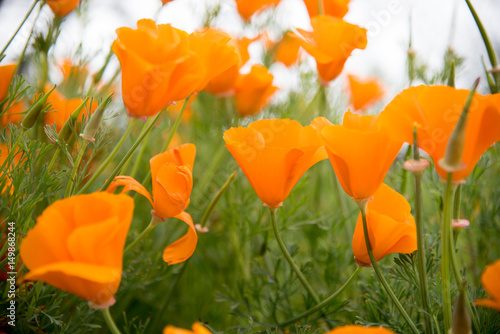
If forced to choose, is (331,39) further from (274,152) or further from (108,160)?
(108,160)

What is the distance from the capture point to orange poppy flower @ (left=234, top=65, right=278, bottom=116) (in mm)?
731

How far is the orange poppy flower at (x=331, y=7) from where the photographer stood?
0.67m

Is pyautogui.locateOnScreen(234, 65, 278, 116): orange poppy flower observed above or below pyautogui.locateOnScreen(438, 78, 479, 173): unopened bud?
below

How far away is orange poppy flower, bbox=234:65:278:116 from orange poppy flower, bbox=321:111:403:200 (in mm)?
324

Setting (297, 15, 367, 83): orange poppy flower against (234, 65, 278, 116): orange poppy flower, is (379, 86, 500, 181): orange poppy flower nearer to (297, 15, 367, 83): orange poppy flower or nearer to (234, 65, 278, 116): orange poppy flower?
(297, 15, 367, 83): orange poppy flower

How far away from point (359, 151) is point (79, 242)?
253 mm

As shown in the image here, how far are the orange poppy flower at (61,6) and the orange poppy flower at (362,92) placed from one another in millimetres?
724

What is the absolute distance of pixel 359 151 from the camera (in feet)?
1.32

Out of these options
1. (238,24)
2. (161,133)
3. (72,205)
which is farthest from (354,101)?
(72,205)

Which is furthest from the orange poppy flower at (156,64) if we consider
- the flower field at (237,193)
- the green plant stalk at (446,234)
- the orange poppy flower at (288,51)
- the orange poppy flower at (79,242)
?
the orange poppy flower at (288,51)

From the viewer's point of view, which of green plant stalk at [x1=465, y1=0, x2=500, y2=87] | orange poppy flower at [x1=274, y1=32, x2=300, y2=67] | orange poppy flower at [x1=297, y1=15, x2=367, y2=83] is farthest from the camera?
orange poppy flower at [x1=274, y1=32, x2=300, y2=67]

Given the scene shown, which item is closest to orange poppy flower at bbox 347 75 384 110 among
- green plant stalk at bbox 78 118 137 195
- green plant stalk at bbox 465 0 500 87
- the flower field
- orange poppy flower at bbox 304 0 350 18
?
the flower field

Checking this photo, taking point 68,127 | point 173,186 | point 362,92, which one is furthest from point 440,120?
point 362,92

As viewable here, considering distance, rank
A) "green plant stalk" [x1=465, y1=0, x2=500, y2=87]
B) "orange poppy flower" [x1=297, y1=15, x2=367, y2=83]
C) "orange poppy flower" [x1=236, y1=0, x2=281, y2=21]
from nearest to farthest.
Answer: "green plant stalk" [x1=465, y1=0, x2=500, y2=87] < "orange poppy flower" [x1=297, y1=15, x2=367, y2=83] < "orange poppy flower" [x1=236, y1=0, x2=281, y2=21]
